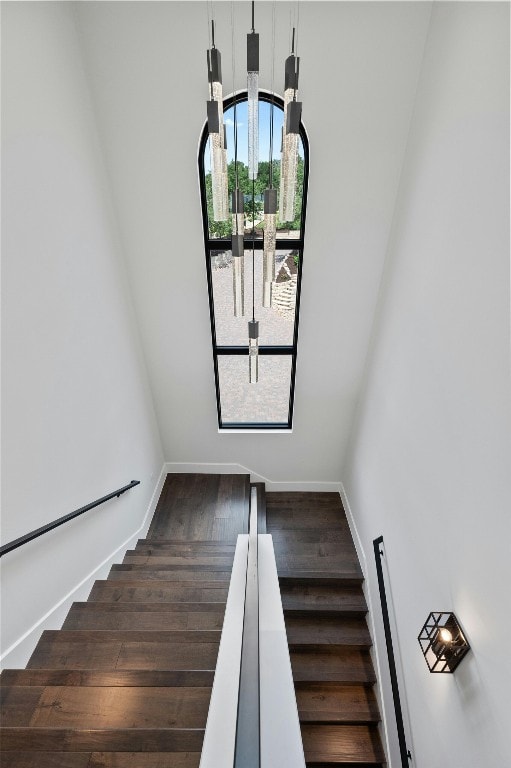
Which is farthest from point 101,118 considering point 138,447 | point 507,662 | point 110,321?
point 507,662

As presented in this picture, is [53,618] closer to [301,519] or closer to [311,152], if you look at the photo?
[301,519]

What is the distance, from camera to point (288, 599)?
13.1 ft

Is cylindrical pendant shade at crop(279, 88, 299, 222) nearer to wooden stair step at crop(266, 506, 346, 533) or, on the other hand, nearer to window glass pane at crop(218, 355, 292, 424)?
window glass pane at crop(218, 355, 292, 424)

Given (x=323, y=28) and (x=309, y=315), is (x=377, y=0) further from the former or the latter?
(x=309, y=315)

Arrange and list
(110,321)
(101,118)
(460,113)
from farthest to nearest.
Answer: (110,321)
(101,118)
(460,113)


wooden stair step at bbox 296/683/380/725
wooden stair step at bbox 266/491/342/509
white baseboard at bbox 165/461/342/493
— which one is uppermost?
white baseboard at bbox 165/461/342/493

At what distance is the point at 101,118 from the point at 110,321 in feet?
5.08

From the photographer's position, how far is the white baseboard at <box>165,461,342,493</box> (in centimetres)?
540

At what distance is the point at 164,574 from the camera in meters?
3.42

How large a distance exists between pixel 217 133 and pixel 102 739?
2730 millimetres

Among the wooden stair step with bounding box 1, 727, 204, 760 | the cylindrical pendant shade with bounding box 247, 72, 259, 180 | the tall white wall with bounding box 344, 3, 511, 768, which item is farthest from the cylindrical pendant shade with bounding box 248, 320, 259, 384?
the wooden stair step with bounding box 1, 727, 204, 760

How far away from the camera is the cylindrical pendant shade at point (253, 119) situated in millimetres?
1747

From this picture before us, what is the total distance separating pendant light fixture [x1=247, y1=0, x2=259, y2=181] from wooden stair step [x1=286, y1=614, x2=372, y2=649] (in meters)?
3.88

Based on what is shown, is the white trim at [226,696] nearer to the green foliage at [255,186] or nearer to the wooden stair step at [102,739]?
the wooden stair step at [102,739]
